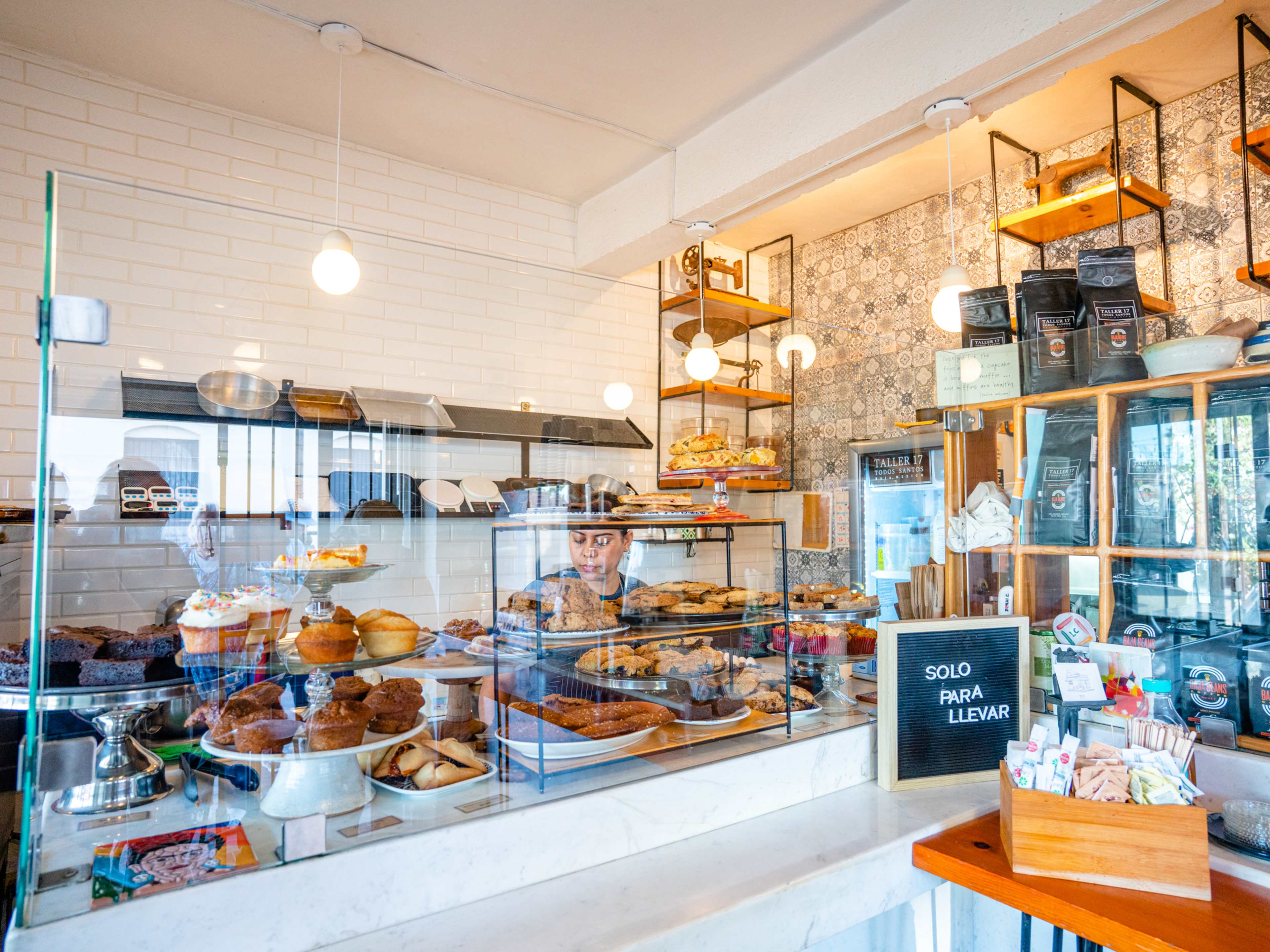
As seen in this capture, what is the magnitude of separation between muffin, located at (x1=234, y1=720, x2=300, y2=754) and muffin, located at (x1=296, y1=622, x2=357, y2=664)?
0.10 m

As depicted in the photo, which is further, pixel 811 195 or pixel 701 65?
pixel 811 195

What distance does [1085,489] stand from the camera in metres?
1.89

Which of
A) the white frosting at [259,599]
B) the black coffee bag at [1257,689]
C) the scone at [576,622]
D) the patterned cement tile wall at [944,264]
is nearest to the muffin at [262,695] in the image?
the white frosting at [259,599]

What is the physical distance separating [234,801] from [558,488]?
0.75m

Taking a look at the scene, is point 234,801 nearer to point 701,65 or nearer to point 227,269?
point 227,269

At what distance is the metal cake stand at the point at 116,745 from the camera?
1.05 metres

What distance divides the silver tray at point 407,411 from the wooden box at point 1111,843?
1292 mm

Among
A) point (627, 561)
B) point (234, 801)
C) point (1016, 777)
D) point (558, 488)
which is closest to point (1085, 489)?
point (1016, 777)

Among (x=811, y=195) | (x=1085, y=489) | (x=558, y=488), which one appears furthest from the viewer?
(x=811, y=195)

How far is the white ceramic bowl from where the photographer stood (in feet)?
5.44

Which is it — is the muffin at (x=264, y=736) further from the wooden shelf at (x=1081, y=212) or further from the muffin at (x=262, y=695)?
the wooden shelf at (x=1081, y=212)

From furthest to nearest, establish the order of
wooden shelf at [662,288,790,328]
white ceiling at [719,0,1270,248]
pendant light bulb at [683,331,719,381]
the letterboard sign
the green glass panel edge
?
wooden shelf at [662,288,790,328] < white ceiling at [719,0,1270,248] < pendant light bulb at [683,331,719,381] < the letterboard sign < the green glass panel edge

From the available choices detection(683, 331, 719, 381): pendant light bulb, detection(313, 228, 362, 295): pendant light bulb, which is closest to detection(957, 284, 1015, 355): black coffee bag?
detection(683, 331, 719, 381): pendant light bulb

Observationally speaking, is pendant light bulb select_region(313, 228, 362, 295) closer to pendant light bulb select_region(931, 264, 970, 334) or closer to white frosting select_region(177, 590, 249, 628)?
white frosting select_region(177, 590, 249, 628)
